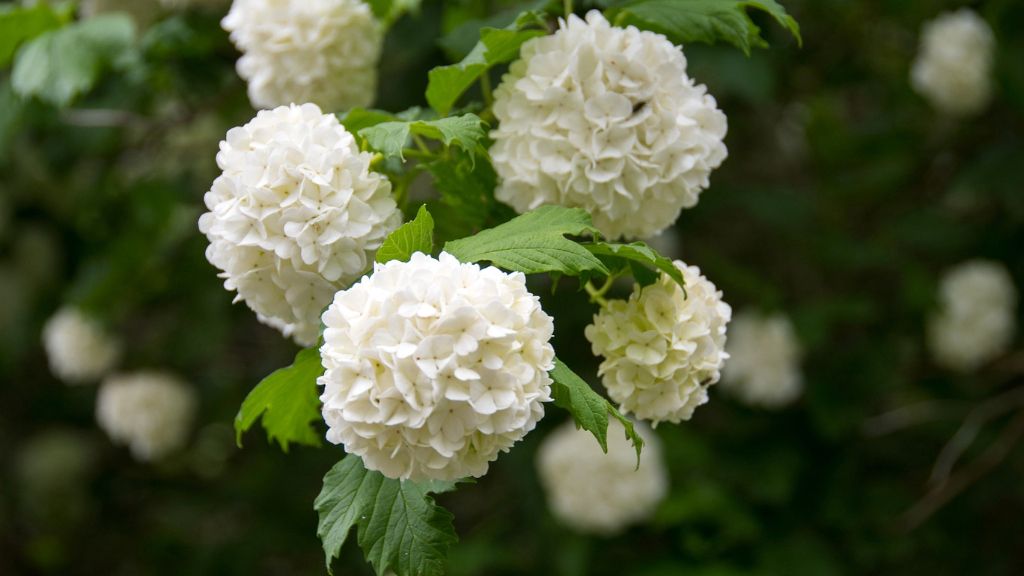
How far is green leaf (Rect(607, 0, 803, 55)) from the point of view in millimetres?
1596

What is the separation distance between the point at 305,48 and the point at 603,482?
1.72 meters

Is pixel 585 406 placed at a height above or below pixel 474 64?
below

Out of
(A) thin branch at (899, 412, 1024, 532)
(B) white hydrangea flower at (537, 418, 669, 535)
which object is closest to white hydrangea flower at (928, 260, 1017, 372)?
(A) thin branch at (899, 412, 1024, 532)

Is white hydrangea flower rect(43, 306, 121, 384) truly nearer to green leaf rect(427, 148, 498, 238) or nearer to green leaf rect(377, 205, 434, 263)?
green leaf rect(427, 148, 498, 238)

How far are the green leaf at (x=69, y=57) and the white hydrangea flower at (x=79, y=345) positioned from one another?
139cm

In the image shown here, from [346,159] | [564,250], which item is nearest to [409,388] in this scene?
[564,250]

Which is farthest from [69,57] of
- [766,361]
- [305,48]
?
[766,361]

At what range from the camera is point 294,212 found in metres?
1.36

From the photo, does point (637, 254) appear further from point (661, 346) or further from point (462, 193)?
point (462, 193)

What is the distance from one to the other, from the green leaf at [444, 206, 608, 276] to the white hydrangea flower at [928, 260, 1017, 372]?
2.74 metres

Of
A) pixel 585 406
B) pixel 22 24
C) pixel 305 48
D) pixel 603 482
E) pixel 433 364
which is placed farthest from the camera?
pixel 603 482

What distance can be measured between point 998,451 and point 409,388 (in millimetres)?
2767

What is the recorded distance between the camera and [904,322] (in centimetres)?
398

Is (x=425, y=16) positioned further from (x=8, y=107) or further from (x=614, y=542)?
(x=614, y=542)
